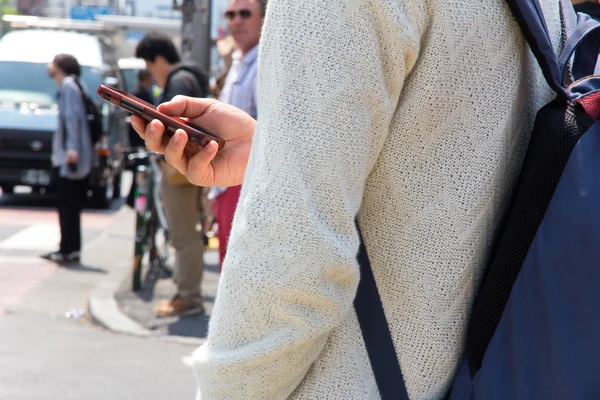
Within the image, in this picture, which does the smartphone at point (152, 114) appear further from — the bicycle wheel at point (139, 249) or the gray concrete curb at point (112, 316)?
the bicycle wheel at point (139, 249)

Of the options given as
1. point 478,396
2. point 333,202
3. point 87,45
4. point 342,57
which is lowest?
point 87,45

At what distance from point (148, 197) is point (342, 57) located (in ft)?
24.5

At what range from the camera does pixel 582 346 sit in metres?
1.26

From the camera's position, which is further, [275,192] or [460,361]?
[460,361]

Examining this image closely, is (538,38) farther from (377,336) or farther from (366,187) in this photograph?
(377,336)

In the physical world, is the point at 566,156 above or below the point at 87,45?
above

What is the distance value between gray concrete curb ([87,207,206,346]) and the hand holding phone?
4813 mm

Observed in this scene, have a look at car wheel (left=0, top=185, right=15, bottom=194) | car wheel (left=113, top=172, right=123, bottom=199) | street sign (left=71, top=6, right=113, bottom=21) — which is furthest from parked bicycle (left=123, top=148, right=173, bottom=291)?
street sign (left=71, top=6, right=113, bottom=21)

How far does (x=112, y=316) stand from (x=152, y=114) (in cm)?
597

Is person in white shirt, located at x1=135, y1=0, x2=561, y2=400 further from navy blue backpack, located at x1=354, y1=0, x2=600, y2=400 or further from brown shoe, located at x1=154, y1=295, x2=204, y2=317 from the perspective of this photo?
brown shoe, located at x1=154, y1=295, x2=204, y2=317

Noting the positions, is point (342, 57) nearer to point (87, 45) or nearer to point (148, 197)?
point (148, 197)

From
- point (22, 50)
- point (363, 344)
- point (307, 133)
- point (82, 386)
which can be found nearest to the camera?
point (307, 133)

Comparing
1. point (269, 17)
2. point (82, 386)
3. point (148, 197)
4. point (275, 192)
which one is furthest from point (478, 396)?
point (148, 197)

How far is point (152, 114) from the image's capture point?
1.57 metres
